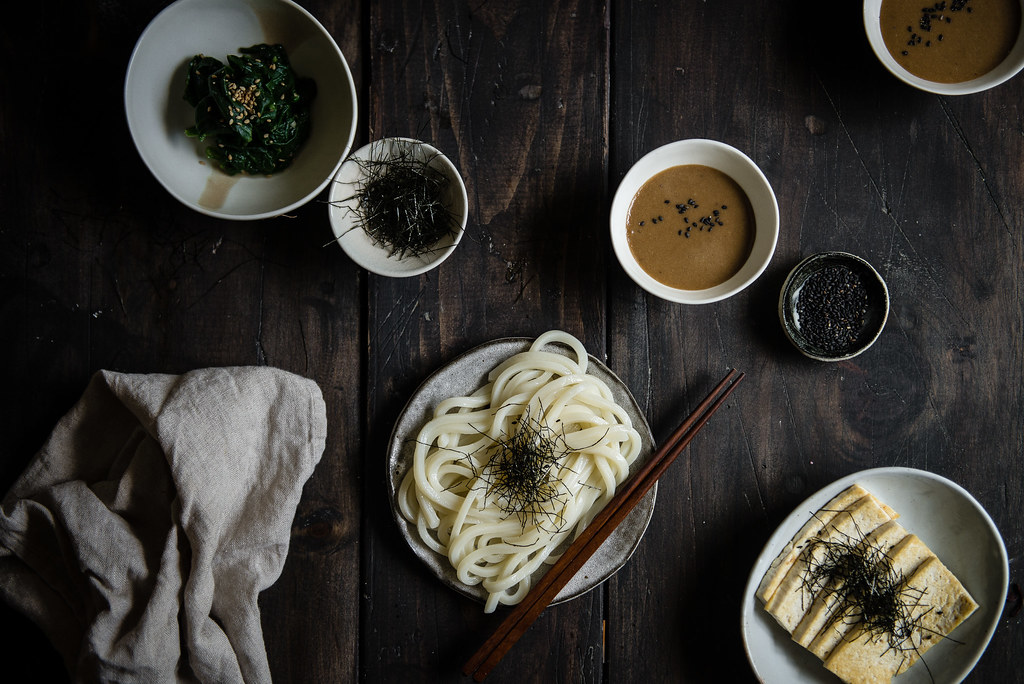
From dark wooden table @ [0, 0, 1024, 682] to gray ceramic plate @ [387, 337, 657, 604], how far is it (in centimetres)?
13

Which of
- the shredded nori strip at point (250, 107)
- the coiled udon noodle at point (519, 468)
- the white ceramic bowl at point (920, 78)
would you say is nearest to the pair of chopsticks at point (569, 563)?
the coiled udon noodle at point (519, 468)

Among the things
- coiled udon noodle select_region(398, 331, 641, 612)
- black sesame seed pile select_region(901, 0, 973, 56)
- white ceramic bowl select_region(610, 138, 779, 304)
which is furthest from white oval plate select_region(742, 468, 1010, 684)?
black sesame seed pile select_region(901, 0, 973, 56)

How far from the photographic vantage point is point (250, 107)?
2.24m

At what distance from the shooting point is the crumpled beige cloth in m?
2.31

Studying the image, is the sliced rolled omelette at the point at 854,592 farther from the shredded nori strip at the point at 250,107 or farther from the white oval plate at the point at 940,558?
the shredded nori strip at the point at 250,107

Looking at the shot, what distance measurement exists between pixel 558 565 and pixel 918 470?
4.52 ft

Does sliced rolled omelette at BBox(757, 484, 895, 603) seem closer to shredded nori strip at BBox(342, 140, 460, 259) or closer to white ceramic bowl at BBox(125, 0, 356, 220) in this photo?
shredded nori strip at BBox(342, 140, 460, 259)

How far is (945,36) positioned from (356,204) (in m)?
2.30

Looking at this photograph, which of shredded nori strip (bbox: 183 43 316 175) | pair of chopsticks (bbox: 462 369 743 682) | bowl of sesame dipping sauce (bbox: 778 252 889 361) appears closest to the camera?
shredded nori strip (bbox: 183 43 316 175)

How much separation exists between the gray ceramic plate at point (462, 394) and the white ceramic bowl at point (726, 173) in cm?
38

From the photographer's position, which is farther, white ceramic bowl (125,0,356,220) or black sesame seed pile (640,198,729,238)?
black sesame seed pile (640,198,729,238)

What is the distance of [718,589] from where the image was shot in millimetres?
2557

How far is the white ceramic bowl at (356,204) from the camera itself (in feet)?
7.56

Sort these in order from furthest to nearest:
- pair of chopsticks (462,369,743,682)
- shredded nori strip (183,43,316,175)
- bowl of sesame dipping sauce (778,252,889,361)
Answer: bowl of sesame dipping sauce (778,252,889,361), pair of chopsticks (462,369,743,682), shredded nori strip (183,43,316,175)
